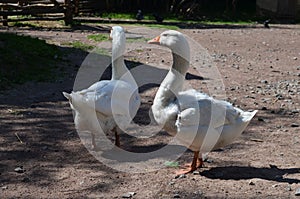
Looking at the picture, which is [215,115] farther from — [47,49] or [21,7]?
[21,7]

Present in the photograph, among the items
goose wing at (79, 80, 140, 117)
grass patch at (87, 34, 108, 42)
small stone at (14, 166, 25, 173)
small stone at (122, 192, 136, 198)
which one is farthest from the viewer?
grass patch at (87, 34, 108, 42)

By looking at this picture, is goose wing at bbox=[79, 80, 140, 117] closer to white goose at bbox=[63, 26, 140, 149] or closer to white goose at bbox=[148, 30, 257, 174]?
white goose at bbox=[63, 26, 140, 149]

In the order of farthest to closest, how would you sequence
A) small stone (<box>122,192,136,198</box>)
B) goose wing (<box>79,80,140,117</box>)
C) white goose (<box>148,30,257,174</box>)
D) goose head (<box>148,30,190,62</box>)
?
1. goose wing (<box>79,80,140,117</box>)
2. goose head (<box>148,30,190,62</box>)
3. white goose (<box>148,30,257,174</box>)
4. small stone (<box>122,192,136,198</box>)

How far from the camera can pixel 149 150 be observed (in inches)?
Answer: 250

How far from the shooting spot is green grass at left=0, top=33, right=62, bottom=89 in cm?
983

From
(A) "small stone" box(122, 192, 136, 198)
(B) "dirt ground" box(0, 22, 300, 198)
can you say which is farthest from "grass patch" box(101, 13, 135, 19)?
(A) "small stone" box(122, 192, 136, 198)

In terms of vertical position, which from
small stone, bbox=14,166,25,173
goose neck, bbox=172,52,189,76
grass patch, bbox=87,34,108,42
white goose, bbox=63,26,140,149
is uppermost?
goose neck, bbox=172,52,189,76

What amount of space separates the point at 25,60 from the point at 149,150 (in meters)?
5.12

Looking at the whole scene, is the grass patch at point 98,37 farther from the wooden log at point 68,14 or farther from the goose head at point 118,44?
the goose head at point 118,44

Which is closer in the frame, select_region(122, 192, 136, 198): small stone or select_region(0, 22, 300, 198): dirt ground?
select_region(122, 192, 136, 198): small stone

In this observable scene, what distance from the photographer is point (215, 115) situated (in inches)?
213

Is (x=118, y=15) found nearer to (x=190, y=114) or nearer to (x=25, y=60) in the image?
(x=25, y=60)

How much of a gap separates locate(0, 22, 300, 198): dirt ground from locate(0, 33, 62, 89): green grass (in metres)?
0.29

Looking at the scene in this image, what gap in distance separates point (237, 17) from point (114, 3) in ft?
17.3
